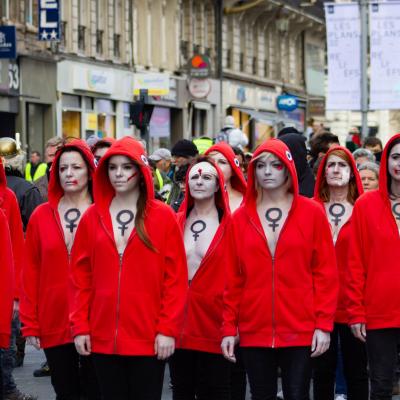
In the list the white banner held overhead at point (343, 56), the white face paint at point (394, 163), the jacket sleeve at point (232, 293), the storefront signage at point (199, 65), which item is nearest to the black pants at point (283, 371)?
the jacket sleeve at point (232, 293)

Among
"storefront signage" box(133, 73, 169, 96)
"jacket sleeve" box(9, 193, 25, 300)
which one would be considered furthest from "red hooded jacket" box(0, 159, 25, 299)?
"storefront signage" box(133, 73, 169, 96)

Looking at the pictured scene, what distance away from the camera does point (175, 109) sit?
4544 centimetres

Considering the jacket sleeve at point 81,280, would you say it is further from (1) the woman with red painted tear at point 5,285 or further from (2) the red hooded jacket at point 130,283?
(1) the woman with red painted tear at point 5,285

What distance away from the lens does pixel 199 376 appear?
8.95 meters

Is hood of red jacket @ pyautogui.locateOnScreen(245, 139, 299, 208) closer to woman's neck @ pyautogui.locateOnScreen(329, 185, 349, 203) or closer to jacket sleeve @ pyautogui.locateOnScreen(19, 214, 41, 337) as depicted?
jacket sleeve @ pyautogui.locateOnScreen(19, 214, 41, 337)

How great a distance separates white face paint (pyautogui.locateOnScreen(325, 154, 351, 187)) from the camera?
32.7 ft

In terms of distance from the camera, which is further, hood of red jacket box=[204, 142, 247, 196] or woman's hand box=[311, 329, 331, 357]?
hood of red jacket box=[204, 142, 247, 196]

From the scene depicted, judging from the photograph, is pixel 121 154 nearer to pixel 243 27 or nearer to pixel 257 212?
pixel 257 212

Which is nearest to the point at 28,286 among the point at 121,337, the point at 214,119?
the point at 121,337

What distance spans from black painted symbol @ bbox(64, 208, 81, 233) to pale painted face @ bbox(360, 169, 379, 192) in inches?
127

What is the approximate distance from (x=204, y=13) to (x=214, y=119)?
3606 mm

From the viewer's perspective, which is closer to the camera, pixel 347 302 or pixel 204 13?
pixel 347 302

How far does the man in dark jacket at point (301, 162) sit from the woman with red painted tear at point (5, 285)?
3.92 metres

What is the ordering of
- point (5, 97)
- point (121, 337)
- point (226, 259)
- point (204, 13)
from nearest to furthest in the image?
point (121, 337) < point (226, 259) < point (5, 97) < point (204, 13)
